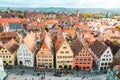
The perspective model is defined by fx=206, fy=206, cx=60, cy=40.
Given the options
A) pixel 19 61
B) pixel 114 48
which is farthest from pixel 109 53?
pixel 19 61

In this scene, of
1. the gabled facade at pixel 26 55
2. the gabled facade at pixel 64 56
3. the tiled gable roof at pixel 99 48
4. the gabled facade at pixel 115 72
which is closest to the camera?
the gabled facade at pixel 115 72

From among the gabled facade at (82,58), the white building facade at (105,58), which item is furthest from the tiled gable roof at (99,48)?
the gabled facade at (82,58)

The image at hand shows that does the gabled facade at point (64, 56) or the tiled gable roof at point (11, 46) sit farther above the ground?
the tiled gable roof at point (11, 46)

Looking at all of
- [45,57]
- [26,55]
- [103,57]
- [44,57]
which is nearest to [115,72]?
[103,57]

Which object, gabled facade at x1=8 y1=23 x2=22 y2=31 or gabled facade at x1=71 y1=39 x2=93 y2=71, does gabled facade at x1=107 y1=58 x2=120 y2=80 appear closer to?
gabled facade at x1=71 y1=39 x2=93 y2=71

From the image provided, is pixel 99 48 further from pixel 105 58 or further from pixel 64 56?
pixel 64 56

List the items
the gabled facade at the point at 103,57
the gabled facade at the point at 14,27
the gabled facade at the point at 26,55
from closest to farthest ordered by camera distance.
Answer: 1. the gabled facade at the point at 103,57
2. the gabled facade at the point at 26,55
3. the gabled facade at the point at 14,27

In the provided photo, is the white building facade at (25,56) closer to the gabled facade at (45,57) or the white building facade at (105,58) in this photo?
the gabled facade at (45,57)

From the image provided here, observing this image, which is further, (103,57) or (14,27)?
(14,27)
